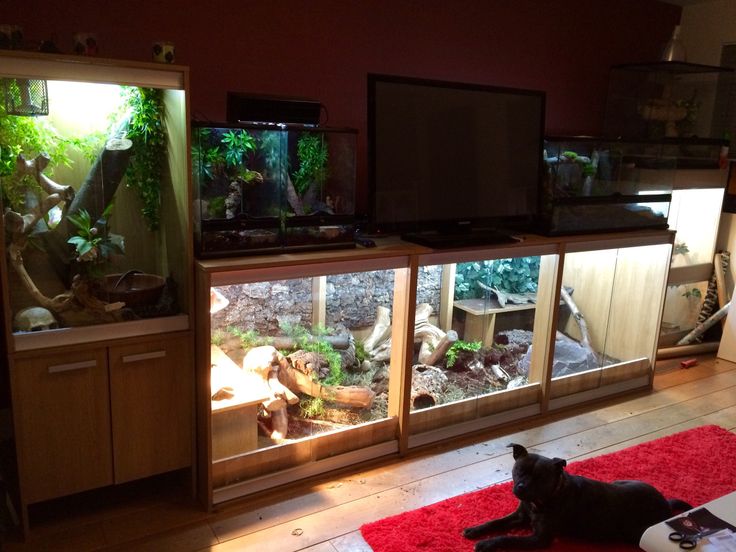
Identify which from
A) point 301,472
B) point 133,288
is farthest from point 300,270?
point 301,472

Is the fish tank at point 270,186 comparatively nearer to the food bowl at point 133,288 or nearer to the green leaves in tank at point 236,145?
the green leaves in tank at point 236,145

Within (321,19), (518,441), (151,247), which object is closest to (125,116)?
(151,247)

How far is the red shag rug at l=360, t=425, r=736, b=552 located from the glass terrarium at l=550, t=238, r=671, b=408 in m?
0.53

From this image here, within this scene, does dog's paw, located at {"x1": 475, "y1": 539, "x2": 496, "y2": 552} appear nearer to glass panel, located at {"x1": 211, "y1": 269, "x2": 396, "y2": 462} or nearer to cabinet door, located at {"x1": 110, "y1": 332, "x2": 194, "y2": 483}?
glass panel, located at {"x1": 211, "y1": 269, "x2": 396, "y2": 462}

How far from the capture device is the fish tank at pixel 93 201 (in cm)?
199

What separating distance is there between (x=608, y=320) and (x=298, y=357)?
1.96 metres

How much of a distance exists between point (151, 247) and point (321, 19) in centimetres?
133

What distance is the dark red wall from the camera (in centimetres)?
237

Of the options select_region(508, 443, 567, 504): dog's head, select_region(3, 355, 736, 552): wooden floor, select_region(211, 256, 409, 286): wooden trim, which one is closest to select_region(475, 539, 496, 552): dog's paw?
select_region(508, 443, 567, 504): dog's head

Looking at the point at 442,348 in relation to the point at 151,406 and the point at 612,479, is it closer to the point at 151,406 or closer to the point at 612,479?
the point at 612,479

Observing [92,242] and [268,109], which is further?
[268,109]

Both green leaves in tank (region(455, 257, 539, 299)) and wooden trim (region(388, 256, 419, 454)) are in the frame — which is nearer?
wooden trim (region(388, 256, 419, 454))

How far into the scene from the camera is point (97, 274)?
7.13ft

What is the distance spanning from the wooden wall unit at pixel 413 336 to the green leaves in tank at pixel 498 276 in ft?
0.18
